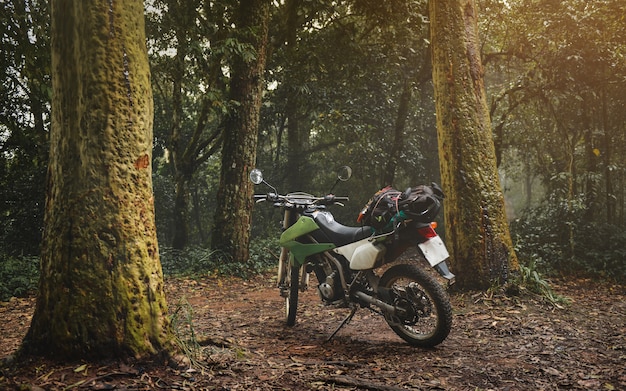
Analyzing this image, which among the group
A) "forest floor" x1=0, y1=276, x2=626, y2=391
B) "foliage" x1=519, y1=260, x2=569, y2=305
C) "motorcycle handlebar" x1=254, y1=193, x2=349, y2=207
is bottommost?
"forest floor" x1=0, y1=276, x2=626, y2=391

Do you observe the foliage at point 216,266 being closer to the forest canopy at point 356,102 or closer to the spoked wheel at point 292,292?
the forest canopy at point 356,102

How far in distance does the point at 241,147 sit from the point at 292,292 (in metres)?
5.48

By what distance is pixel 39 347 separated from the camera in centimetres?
324

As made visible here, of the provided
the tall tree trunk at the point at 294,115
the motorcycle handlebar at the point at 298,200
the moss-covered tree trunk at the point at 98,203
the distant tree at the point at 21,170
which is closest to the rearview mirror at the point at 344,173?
the motorcycle handlebar at the point at 298,200

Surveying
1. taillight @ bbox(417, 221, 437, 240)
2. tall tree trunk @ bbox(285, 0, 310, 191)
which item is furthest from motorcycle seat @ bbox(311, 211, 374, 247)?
tall tree trunk @ bbox(285, 0, 310, 191)

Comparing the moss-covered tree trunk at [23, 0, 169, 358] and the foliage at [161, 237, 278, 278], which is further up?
the moss-covered tree trunk at [23, 0, 169, 358]

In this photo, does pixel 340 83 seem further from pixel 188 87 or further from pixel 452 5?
pixel 452 5

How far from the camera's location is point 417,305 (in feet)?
14.8

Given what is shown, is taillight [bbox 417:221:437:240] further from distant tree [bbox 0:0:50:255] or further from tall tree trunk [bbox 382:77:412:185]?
tall tree trunk [bbox 382:77:412:185]

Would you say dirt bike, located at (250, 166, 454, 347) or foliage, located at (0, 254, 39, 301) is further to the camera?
foliage, located at (0, 254, 39, 301)

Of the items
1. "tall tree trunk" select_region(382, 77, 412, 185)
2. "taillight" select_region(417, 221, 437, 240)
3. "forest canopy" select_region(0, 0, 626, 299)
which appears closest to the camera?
"taillight" select_region(417, 221, 437, 240)

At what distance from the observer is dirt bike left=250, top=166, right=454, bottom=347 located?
14.4ft

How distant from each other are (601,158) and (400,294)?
1362cm

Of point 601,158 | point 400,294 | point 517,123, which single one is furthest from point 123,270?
point 517,123
